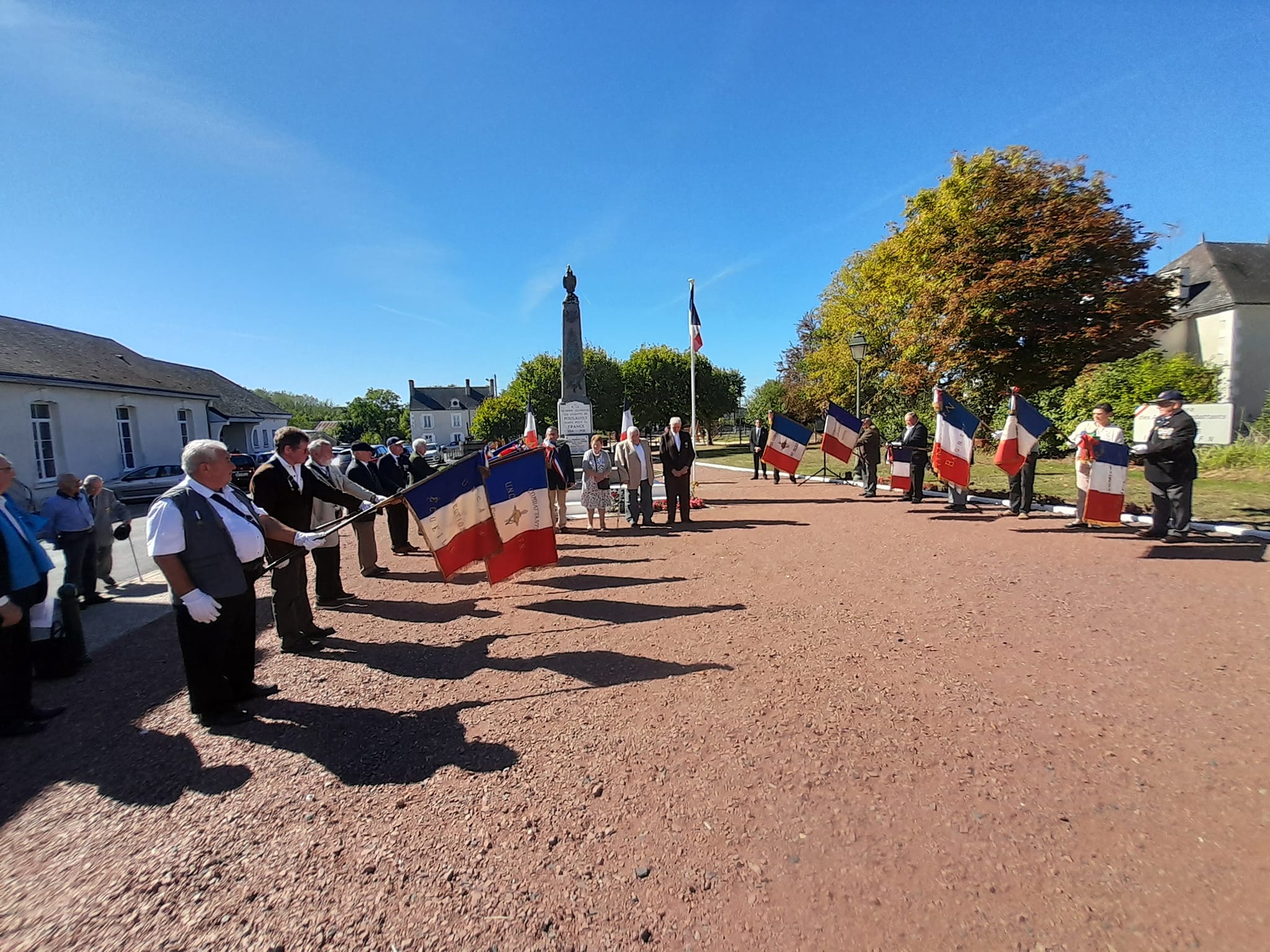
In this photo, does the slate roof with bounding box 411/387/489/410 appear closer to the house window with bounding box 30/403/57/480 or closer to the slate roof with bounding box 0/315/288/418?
the slate roof with bounding box 0/315/288/418

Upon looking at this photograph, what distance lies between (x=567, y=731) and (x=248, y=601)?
2.46m

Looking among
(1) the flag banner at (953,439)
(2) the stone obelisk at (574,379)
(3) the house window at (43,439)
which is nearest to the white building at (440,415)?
(3) the house window at (43,439)

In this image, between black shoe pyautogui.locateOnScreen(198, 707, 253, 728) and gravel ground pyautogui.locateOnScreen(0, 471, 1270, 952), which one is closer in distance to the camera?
gravel ground pyautogui.locateOnScreen(0, 471, 1270, 952)

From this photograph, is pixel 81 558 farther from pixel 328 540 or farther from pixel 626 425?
pixel 626 425

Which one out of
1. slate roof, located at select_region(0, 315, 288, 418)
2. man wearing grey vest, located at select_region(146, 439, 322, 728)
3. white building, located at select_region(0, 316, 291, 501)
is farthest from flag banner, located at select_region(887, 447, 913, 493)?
slate roof, located at select_region(0, 315, 288, 418)

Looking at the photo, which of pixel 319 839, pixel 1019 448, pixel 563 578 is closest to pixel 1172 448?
pixel 1019 448

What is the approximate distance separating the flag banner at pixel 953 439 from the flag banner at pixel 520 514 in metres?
7.70

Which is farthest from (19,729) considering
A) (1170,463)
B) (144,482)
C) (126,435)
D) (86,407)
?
(126,435)

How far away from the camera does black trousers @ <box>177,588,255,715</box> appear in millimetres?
3721

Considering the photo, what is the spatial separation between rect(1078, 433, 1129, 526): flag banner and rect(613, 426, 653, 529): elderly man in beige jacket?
267 inches

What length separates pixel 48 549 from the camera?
33.7 feet

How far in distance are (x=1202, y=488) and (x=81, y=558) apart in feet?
65.0

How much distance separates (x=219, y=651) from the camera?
12.6 ft

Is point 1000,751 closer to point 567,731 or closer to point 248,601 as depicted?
point 567,731
